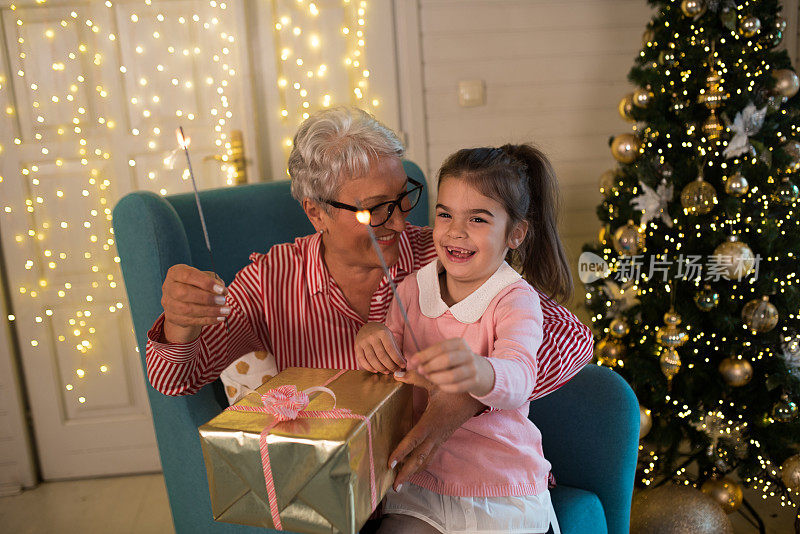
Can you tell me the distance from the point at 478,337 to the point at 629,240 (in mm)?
1254

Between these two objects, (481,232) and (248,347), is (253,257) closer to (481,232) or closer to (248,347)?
(248,347)

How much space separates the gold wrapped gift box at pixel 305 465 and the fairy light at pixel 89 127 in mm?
2056

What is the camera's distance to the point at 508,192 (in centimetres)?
123

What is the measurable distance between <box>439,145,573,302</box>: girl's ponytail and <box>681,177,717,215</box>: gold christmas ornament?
96cm

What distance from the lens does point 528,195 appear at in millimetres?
1290

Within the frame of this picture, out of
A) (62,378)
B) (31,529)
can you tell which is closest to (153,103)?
(62,378)

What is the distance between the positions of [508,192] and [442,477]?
56cm

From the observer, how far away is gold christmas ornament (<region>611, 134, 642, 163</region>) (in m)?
2.30

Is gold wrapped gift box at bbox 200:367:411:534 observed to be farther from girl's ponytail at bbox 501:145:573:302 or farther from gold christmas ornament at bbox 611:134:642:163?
gold christmas ornament at bbox 611:134:642:163

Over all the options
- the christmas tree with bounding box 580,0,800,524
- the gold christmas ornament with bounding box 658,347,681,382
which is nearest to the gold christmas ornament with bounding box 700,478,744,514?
the christmas tree with bounding box 580,0,800,524

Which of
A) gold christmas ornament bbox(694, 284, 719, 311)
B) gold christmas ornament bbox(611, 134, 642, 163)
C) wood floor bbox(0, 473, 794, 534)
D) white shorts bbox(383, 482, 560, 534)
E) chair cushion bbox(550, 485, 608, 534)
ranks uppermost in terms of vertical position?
gold christmas ornament bbox(611, 134, 642, 163)

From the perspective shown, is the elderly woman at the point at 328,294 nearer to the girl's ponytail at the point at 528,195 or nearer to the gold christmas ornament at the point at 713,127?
the girl's ponytail at the point at 528,195

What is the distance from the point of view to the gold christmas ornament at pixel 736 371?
2.16 metres
